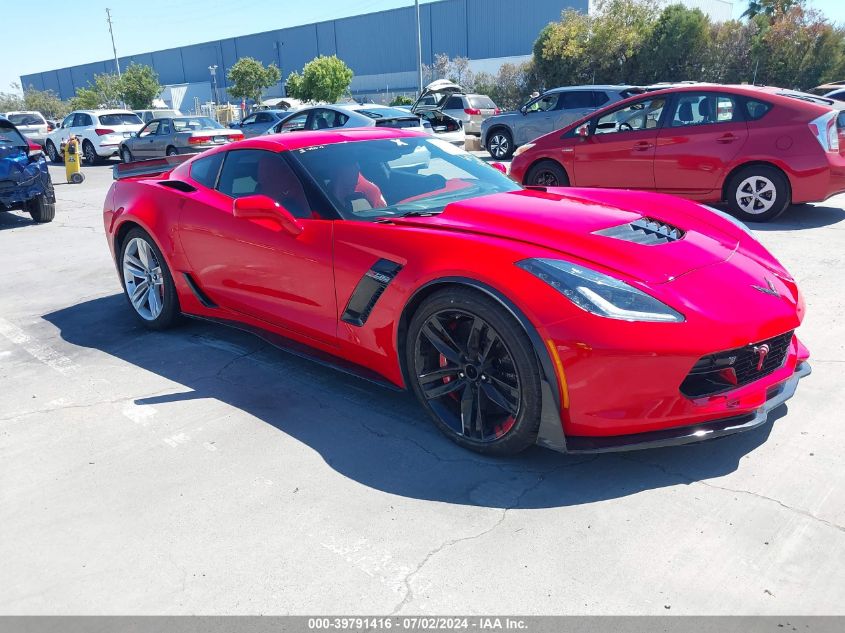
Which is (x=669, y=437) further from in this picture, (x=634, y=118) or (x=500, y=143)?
(x=500, y=143)

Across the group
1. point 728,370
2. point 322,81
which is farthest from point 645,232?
point 322,81

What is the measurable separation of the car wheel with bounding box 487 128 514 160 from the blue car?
377 inches

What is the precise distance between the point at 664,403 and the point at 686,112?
641 centimetres

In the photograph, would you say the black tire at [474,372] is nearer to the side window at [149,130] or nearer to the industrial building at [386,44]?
the side window at [149,130]

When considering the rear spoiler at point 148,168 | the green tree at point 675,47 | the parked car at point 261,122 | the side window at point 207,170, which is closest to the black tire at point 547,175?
the rear spoiler at point 148,168

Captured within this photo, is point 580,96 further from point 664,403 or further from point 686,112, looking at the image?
point 664,403

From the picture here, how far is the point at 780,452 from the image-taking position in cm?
313

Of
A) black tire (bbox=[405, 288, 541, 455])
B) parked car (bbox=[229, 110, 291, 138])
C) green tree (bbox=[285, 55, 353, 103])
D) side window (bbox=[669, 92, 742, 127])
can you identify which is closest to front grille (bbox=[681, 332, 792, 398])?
black tire (bbox=[405, 288, 541, 455])

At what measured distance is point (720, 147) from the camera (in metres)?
7.82

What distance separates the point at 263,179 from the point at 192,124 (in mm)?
16763

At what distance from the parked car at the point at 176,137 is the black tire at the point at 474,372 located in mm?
16137

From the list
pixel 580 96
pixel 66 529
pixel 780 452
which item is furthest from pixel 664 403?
pixel 580 96

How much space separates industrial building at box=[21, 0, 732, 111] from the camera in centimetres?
5634

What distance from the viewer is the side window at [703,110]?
25.9 ft
